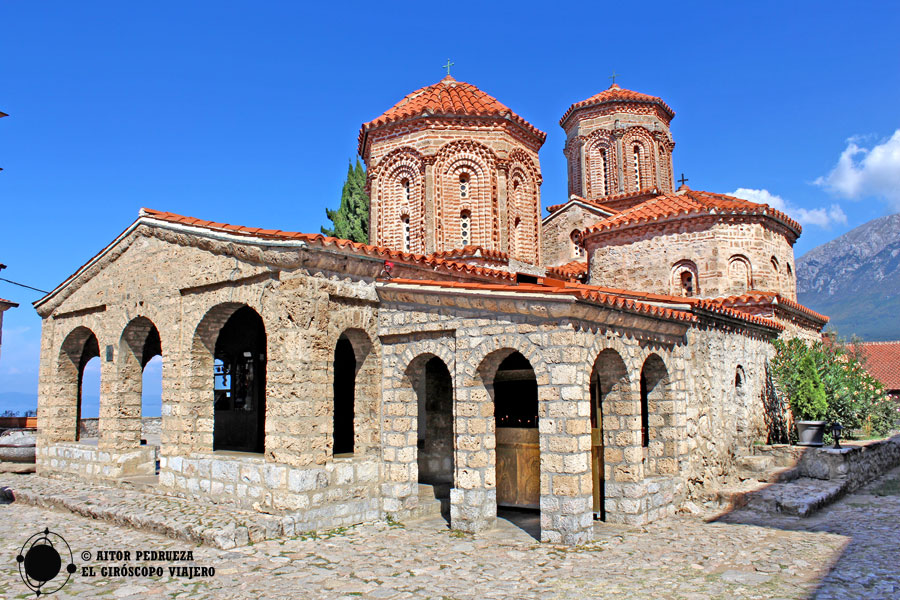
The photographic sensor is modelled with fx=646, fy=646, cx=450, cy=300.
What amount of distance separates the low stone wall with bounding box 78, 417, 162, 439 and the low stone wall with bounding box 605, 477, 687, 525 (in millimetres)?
15168

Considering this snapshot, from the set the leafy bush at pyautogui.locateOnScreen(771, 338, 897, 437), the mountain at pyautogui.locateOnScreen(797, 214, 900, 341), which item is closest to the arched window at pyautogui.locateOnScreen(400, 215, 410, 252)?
the leafy bush at pyautogui.locateOnScreen(771, 338, 897, 437)

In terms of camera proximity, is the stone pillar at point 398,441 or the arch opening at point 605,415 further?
the stone pillar at point 398,441

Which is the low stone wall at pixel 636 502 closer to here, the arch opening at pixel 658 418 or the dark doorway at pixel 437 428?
the arch opening at pixel 658 418

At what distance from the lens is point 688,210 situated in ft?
48.2

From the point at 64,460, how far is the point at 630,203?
16.4 m

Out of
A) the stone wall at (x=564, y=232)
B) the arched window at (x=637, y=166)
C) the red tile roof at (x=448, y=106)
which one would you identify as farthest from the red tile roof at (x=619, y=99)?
the red tile roof at (x=448, y=106)

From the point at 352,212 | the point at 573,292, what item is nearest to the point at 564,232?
the point at 352,212

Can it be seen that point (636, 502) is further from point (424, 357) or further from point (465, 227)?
point (465, 227)

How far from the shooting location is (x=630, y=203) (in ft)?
66.7

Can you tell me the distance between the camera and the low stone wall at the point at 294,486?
755 centimetres

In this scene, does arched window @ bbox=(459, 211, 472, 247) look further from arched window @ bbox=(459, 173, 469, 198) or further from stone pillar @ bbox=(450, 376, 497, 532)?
stone pillar @ bbox=(450, 376, 497, 532)

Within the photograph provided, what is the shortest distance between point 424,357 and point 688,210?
890cm

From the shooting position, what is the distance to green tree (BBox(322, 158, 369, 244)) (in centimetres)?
2264

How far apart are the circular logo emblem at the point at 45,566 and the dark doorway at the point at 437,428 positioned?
4.62m
